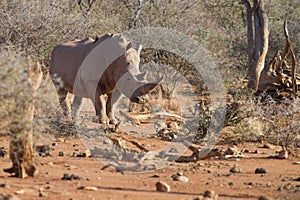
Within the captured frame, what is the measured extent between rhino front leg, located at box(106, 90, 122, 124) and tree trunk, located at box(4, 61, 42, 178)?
6.00 metres

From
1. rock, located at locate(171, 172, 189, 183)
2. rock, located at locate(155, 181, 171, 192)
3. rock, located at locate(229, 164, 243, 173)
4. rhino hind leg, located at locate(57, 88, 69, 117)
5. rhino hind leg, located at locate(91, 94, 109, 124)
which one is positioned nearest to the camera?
rock, located at locate(155, 181, 171, 192)

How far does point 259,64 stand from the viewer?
1703 centimetres

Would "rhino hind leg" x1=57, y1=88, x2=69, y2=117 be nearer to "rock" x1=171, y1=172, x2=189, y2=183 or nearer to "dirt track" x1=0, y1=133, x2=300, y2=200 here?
"dirt track" x1=0, y1=133, x2=300, y2=200

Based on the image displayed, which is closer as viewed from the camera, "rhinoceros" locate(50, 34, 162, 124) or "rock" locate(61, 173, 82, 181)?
"rock" locate(61, 173, 82, 181)

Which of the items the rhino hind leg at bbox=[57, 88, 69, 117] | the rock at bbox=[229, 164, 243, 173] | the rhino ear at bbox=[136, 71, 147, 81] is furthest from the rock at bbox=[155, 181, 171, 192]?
the rhino hind leg at bbox=[57, 88, 69, 117]

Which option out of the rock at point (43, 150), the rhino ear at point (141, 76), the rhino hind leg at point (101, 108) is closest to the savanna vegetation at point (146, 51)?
the rock at point (43, 150)

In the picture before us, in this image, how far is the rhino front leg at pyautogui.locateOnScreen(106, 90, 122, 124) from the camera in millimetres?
12523

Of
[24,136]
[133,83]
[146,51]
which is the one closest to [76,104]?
[133,83]

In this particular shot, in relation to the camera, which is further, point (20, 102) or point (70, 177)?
point (70, 177)

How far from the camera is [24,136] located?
6102 mm

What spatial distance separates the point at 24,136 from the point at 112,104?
21.4 feet

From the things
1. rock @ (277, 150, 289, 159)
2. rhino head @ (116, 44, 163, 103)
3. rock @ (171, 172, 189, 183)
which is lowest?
rock @ (277, 150, 289, 159)

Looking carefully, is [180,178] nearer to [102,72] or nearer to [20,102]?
[20,102]

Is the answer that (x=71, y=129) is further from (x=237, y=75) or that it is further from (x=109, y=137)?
(x=237, y=75)
